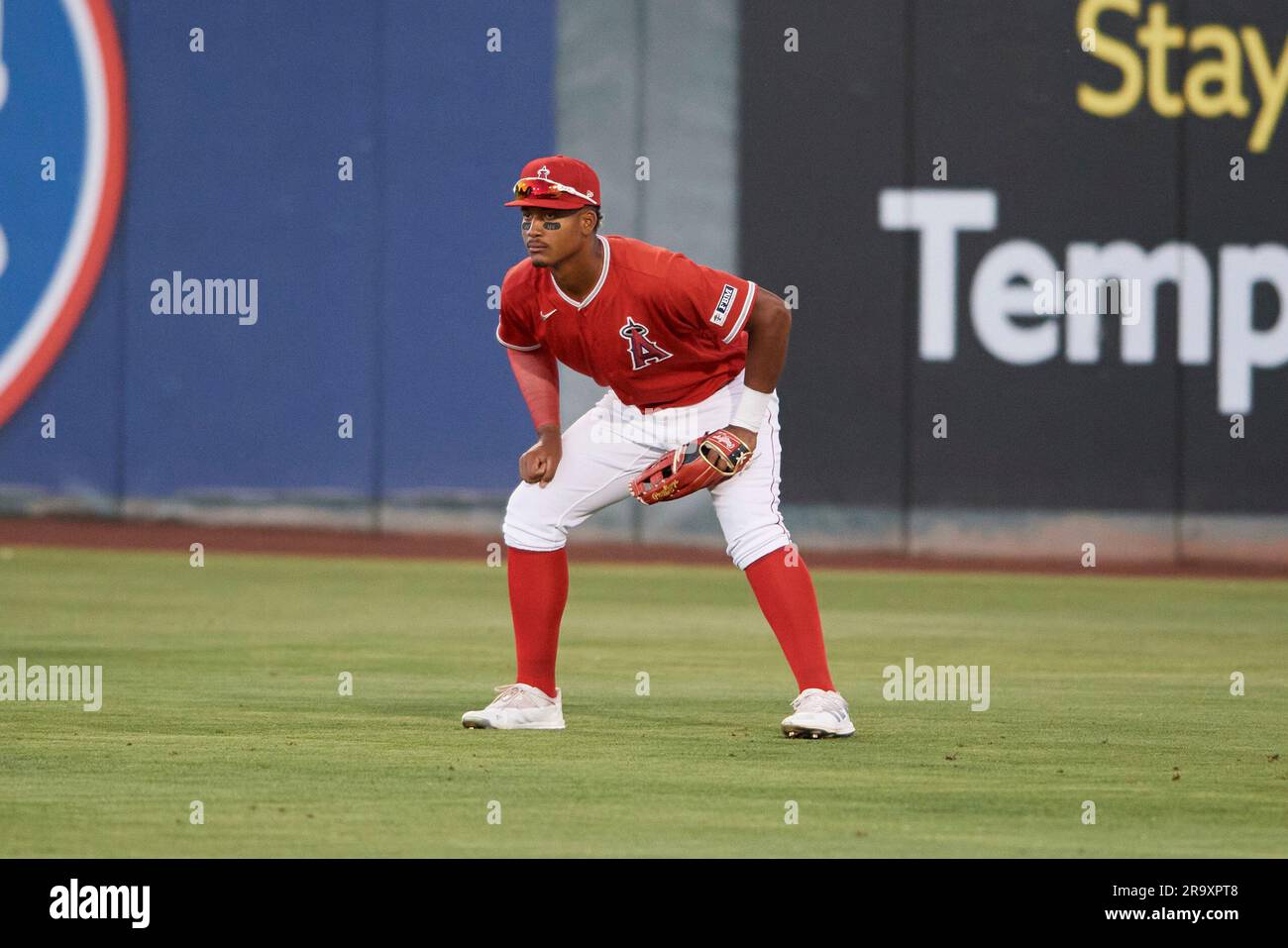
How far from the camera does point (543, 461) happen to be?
8008 mm

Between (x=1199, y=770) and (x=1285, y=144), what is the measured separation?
482 inches

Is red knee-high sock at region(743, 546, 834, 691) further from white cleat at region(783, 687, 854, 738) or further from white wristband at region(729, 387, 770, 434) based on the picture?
white wristband at region(729, 387, 770, 434)

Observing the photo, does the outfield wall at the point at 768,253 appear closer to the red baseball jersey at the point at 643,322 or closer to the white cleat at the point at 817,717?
the red baseball jersey at the point at 643,322

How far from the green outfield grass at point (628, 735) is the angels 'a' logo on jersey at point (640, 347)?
1.43 m

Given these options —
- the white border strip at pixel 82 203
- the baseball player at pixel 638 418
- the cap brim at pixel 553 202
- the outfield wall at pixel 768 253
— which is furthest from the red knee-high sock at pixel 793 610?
the white border strip at pixel 82 203

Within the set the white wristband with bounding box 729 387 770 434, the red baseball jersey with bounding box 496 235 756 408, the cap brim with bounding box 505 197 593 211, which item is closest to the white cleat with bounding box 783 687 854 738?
the white wristband with bounding box 729 387 770 434

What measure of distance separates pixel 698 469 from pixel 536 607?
35.1 inches

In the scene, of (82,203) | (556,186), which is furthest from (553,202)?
(82,203)

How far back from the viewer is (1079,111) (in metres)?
18.2

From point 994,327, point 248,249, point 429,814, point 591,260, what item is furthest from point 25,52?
point 429,814

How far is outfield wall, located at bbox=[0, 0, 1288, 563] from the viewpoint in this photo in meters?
18.2

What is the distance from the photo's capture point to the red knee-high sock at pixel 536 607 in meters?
8.05

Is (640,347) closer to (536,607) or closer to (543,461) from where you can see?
(543,461)

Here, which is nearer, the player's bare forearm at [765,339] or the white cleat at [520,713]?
the player's bare forearm at [765,339]
